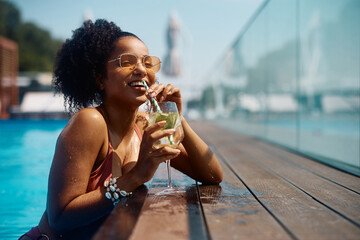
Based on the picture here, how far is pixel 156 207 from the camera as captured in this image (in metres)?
1.45

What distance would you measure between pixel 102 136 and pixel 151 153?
26cm

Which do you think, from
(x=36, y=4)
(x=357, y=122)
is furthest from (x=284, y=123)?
(x=36, y=4)

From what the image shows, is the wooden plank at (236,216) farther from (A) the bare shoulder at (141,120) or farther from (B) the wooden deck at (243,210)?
(A) the bare shoulder at (141,120)

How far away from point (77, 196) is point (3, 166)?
5396 millimetres

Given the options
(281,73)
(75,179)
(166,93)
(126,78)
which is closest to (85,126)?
(75,179)

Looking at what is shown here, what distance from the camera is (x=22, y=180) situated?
17.3ft

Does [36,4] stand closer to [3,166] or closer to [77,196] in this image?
[3,166]

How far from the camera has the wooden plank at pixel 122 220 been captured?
110 centimetres

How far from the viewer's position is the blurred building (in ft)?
51.7

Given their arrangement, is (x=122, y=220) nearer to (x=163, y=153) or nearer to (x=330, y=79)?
(x=163, y=153)

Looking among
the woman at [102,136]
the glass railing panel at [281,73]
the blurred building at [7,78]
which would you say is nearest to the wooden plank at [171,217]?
the woman at [102,136]

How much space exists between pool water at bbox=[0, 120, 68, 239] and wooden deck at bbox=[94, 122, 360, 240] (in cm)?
238

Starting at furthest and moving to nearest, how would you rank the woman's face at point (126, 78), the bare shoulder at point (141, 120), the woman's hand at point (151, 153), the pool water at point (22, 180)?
the pool water at point (22, 180) → the bare shoulder at point (141, 120) → the woman's face at point (126, 78) → the woman's hand at point (151, 153)

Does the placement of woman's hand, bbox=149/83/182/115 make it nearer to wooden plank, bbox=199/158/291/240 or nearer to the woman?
the woman
